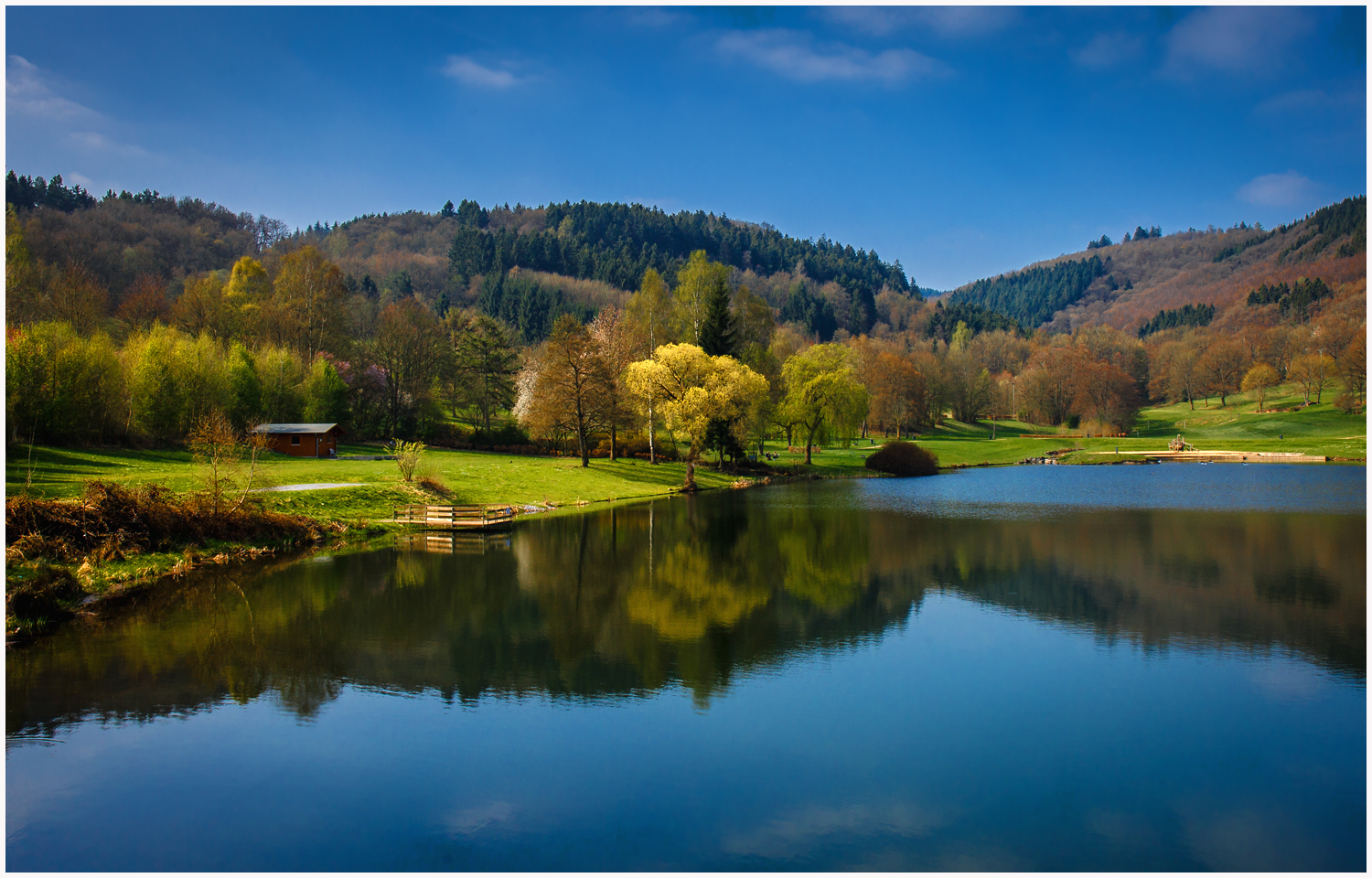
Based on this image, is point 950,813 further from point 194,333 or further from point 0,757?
point 194,333

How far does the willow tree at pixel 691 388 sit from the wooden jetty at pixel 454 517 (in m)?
19.0

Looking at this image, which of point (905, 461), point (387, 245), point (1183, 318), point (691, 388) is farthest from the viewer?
point (1183, 318)

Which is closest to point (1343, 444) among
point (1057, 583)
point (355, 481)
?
point (1057, 583)

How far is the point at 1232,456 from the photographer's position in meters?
71.5

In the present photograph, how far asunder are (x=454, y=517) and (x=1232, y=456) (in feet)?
239

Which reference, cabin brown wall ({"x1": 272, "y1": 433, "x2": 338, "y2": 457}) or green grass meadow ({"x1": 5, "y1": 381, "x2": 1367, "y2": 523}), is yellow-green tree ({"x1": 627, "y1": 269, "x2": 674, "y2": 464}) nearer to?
green grass meadow ({"x1": 5, "y1": 381, "x2": 1367, "y2": 523})

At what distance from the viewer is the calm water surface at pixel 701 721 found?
889 cm

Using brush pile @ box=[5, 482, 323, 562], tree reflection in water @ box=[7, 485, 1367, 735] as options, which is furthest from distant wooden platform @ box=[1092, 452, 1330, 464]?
brush pile @ box=[5, 482, 323, 562]

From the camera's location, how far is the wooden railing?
3173cm

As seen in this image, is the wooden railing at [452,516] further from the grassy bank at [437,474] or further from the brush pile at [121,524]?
the brush pile at [121,524]

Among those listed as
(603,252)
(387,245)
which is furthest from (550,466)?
(387,245)

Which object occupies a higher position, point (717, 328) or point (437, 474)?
point (717, 328)

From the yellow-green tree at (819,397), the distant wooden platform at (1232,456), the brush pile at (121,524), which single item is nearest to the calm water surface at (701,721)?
the brush pile at (121,524)

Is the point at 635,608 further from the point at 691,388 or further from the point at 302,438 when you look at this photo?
the point at 302,438
